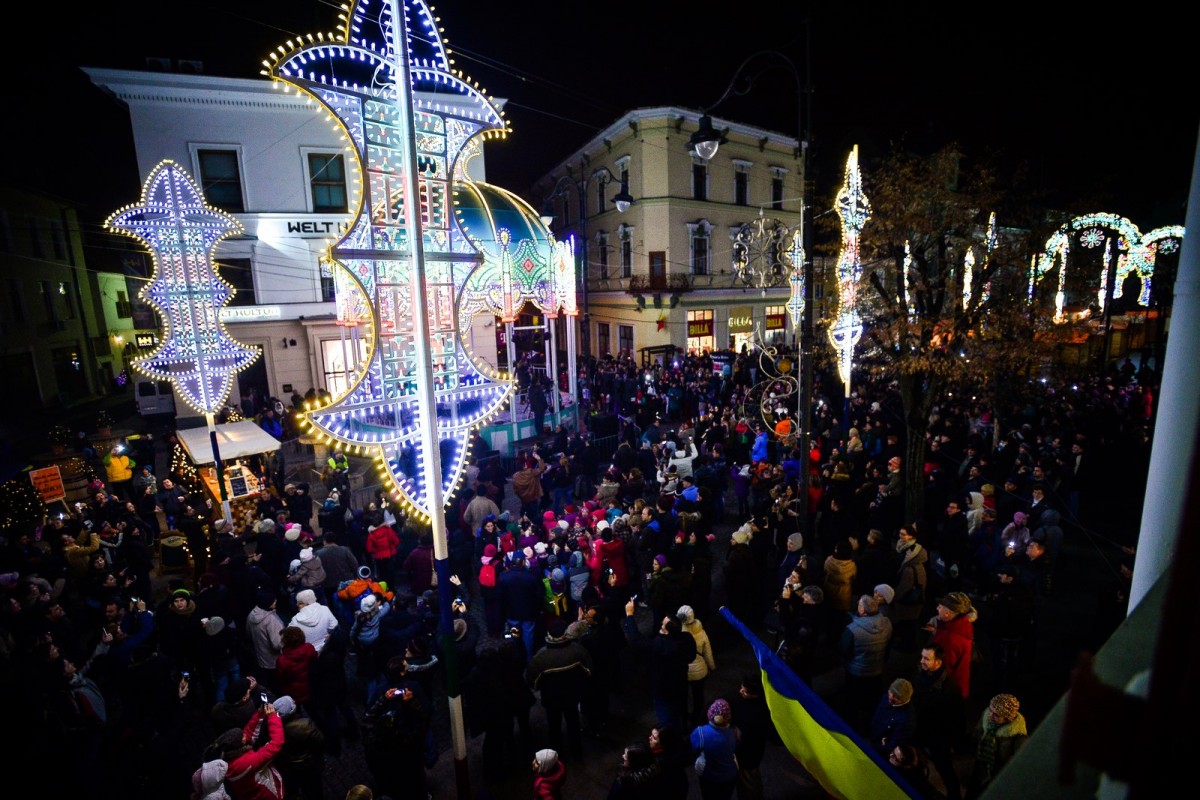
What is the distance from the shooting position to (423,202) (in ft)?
16.2

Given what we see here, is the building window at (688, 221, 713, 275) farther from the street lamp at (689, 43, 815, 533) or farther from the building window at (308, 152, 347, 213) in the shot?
the street lamp at (689, 43, 815, 533)

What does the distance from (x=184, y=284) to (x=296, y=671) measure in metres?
7.73

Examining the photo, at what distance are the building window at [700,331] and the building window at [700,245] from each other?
84.3 inches

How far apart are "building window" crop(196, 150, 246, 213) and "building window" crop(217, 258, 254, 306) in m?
1.82

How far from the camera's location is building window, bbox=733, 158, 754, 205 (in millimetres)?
31000

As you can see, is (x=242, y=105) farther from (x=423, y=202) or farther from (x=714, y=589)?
(x=714, y=589)

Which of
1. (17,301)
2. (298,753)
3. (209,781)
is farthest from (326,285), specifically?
(209,781)

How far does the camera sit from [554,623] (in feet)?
19.2

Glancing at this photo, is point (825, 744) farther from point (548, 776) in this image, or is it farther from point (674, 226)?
point (674, 226)

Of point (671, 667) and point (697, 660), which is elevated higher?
point (671, 667)

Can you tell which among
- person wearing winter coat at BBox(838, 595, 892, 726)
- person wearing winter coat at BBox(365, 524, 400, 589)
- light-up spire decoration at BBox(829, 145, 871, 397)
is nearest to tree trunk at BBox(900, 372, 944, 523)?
light-up spire decoration at BBox(829, 145, 871, 397)

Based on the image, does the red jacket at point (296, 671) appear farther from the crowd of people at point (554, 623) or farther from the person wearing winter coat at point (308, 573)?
→ the person wearing winter coat at point (308, 573)

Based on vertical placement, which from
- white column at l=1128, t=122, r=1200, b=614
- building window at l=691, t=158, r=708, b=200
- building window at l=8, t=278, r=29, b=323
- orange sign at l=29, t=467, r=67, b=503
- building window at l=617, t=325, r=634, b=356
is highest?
building window at l=691, t=158, r=708, b=200

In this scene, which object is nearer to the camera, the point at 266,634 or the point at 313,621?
the point at 313,621
